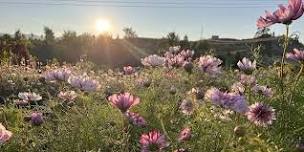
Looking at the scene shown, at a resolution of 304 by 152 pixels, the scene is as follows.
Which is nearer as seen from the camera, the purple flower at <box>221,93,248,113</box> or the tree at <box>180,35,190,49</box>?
the purple flower at <box>221,93,248,113</box>

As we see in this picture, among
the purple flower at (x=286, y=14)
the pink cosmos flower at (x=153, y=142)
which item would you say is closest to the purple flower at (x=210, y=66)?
the purple flower at (x=286, y=14)

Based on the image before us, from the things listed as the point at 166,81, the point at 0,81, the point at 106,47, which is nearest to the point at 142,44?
the point at 106,47

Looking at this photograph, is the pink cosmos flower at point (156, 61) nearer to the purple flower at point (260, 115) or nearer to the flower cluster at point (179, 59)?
the flower cluster at point (179, 59)

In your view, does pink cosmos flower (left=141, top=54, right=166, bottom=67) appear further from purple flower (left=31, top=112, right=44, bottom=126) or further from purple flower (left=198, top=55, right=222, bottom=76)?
purple flower (left=31, top=112, right=44, bottom=126)

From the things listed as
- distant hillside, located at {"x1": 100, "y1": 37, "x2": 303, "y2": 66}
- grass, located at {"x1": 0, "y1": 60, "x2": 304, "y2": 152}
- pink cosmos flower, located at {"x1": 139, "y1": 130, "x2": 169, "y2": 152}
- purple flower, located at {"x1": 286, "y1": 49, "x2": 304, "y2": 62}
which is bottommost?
distant hillside, located at {"x1": 100, "y1": 37, "x2": 303, "y2": 66}

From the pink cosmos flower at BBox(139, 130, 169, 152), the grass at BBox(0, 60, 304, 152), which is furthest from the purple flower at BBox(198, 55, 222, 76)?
the pink cosmos flower at BBox(139, 130, 169, 152)

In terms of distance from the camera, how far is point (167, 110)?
5.32m

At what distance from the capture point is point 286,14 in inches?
152

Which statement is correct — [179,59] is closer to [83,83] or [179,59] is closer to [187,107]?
[187,107]

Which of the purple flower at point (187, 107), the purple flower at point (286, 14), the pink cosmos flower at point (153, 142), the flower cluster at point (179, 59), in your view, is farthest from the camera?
the flower cluster at point (179, 59)

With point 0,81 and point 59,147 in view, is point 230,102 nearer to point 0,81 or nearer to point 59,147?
point 59,147

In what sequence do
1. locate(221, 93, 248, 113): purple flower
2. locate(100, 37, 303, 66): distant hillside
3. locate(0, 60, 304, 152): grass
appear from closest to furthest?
locate(221, 93, 248, 113): purple flower, locate(0, 60, 304, 152): grass, locate(100, 37, 303, 66): distant hillside

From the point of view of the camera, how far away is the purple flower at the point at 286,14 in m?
3.82

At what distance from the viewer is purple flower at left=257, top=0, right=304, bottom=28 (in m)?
3.82
